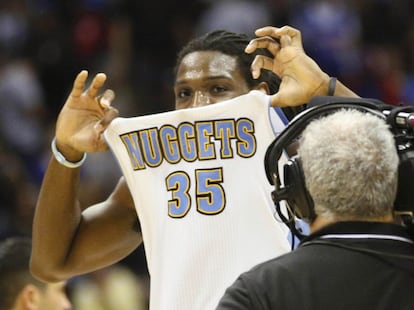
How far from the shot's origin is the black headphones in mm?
2703

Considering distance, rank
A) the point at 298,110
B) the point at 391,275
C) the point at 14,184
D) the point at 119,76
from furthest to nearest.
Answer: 1. the point at 119,76
2. the point at 14,184
3. the point at 298,110
4. the point at 391,275

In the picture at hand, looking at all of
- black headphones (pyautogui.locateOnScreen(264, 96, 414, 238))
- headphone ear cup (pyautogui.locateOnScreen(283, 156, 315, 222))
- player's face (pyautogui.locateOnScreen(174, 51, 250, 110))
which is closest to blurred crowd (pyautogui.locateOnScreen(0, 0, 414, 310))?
player's face (pyautogui.locateOnScreen(174, 51, 250, 110))

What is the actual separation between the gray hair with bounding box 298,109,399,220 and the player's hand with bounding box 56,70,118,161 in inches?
41.3

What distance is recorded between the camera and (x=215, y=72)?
363 centimetres

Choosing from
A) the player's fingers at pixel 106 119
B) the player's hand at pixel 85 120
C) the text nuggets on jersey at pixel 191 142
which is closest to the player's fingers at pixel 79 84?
the player's hand at pixel 85 120

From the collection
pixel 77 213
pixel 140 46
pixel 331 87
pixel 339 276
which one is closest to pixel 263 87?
pixel 331 87

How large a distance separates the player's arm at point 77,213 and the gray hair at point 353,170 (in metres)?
1.02

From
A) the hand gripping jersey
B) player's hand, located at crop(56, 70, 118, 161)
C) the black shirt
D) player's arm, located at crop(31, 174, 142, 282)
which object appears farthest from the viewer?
player's arm, located at crop(31, 174, 142, 282)

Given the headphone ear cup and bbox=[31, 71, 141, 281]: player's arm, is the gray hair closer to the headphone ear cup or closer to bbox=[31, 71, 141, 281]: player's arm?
the headphone ear cup

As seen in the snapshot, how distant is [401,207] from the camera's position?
2.72m

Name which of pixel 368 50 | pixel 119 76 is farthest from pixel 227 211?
pixel 368 50

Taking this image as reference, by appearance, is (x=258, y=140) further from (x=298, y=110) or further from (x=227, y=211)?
(x=298, y=110)

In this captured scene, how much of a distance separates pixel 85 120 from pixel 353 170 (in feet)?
4.07

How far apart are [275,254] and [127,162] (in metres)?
0.60
